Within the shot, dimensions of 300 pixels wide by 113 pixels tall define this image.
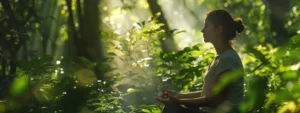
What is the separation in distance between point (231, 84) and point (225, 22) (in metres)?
0.65

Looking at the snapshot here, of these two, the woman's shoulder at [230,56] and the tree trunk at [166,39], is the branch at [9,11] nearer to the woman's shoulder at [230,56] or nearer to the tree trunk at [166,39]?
the tree trunk at [166,39]

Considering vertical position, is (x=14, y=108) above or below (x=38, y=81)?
below

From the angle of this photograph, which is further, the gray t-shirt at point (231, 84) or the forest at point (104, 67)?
the forest at point (104, 67)

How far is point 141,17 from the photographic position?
2686cm

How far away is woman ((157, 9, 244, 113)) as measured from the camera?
4957mm

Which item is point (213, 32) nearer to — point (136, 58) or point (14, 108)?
point (14, 108)

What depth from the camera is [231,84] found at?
4918 mm

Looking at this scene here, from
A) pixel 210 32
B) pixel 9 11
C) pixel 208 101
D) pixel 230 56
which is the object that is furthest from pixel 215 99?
pixel 9 11

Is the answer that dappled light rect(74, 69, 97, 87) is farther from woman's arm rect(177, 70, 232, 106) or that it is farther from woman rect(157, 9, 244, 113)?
woman's arm rect(177, 70, 232, 106)

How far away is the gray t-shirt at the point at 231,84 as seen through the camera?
16.3 feet

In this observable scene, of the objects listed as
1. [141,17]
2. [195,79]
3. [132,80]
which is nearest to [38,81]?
[132,80]

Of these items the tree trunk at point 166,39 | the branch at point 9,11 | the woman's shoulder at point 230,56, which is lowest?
the woman's shoulder at point 230,56

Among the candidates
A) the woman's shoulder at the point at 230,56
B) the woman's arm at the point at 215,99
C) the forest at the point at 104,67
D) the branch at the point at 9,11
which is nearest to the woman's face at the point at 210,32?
the woman's shoulder at the point at 230,56

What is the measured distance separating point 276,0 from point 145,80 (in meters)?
7.68
